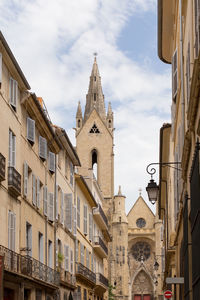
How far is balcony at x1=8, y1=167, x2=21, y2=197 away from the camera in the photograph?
18688 millimetres

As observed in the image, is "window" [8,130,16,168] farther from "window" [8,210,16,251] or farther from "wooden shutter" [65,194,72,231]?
"wooden shutter" [65,194,72,231]

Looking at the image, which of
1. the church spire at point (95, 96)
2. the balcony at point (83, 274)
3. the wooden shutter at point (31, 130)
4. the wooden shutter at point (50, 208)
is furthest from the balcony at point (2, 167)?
the church spire at point (95, 96)

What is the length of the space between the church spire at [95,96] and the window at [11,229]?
223 ft

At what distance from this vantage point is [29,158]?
2225cm

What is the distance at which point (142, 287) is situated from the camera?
310 ft

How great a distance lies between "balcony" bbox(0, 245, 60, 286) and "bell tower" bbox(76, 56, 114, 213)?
55995 mm

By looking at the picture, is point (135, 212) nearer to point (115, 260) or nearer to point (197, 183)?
point (115, 260)

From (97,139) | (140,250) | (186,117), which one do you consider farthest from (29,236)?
(140,250)

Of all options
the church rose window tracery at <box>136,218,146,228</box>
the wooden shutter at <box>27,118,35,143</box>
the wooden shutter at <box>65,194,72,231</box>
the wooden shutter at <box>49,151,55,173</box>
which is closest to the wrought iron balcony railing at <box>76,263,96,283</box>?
the wooden shutter at <box>65,194,72,231</box>

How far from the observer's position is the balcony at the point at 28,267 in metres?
18.0

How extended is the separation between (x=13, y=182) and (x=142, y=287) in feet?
259

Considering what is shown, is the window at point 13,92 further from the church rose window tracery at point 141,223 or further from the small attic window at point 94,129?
the church rose window tracery at point 141,223

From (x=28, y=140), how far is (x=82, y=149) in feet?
206

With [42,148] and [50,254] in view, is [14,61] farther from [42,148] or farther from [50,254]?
[50,254]
